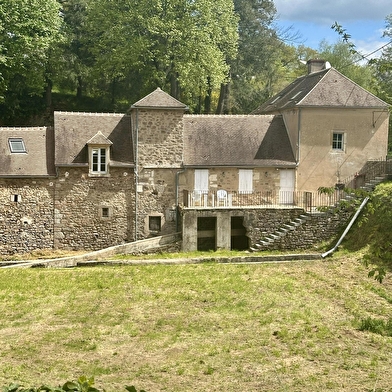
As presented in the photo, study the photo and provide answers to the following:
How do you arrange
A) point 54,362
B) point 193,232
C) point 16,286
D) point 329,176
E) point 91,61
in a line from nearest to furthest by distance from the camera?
point 54,362
point 16,286
point 193,232
point 329,176
point 91,61

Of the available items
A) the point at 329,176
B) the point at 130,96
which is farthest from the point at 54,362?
the point at 130,96

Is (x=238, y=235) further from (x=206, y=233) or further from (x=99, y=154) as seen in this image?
(x=99, y=154)

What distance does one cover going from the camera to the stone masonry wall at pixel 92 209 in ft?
83.6

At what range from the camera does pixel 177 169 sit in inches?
1033

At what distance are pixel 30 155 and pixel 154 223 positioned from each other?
6.09 metres

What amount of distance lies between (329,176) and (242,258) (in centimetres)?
775

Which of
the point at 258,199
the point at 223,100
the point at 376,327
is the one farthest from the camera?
the point at 223,100

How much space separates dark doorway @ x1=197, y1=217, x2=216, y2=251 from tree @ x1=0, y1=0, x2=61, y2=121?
44.0 feet

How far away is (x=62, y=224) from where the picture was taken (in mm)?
25516

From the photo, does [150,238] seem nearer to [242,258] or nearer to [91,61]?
[242,258]

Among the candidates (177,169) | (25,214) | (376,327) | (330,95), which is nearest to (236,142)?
(177,169)

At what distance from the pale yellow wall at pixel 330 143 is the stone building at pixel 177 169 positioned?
5cm

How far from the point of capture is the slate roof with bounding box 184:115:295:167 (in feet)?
87.6

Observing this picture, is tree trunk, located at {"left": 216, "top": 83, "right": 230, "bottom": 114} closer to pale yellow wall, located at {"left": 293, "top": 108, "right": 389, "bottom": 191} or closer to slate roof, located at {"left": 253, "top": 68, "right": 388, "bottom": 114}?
slate roof, located at {"left": 253, "top": 68, "right": 388, "bottom": 114}
